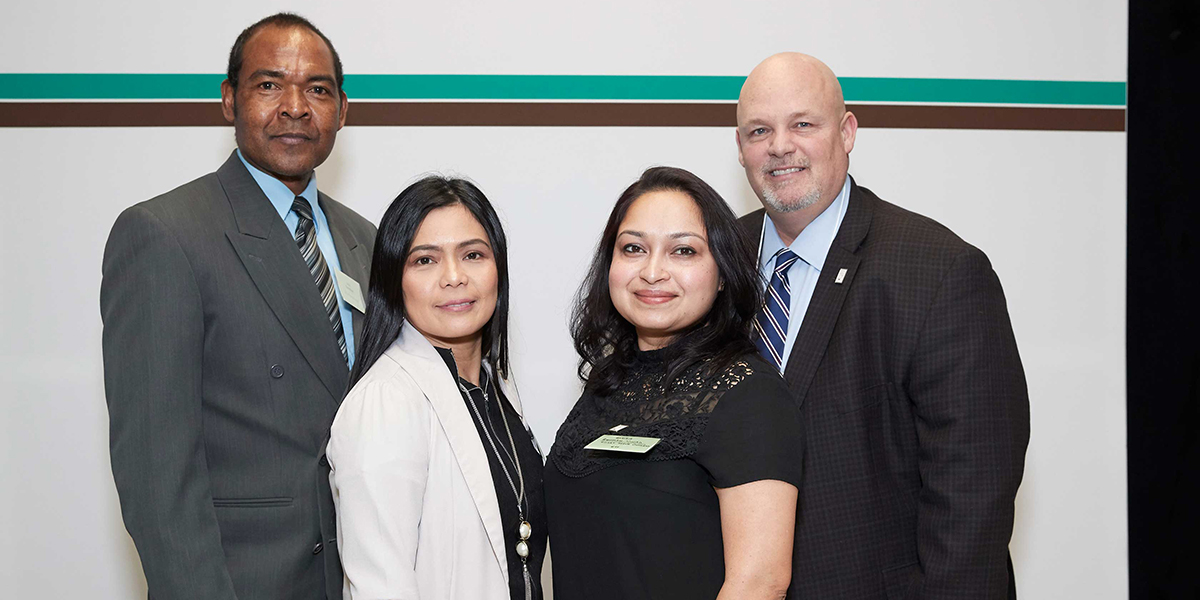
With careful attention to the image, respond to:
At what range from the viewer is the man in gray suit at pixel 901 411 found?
1.83m

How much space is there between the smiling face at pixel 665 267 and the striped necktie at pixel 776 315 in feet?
1.11

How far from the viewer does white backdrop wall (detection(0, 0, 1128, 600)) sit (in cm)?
304

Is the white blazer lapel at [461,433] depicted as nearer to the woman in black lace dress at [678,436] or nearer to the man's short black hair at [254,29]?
the woman in black lace dress at [678,436]

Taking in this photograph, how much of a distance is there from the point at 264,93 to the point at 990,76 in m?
2.55

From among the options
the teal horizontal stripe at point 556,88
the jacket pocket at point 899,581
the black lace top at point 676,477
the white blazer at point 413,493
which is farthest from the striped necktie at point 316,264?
the jacket pocket at point 899,581

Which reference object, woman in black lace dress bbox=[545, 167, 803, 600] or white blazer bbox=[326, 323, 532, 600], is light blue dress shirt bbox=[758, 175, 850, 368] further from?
white blazer bbox=[326, 323, 532, 600]

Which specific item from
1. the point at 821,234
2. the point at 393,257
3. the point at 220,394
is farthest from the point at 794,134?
the point at 220,394

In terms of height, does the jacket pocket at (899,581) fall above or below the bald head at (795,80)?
below

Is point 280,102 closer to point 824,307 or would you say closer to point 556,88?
point 556,88

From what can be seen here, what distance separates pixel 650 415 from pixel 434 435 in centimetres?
42

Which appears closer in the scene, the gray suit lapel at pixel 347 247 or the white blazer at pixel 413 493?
the white blazer at pixel 413 493

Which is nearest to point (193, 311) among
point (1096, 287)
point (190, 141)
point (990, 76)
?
point (190, 141)

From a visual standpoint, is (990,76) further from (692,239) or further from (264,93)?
(264,93)

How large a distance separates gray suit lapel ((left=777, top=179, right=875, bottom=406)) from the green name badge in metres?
0.49
